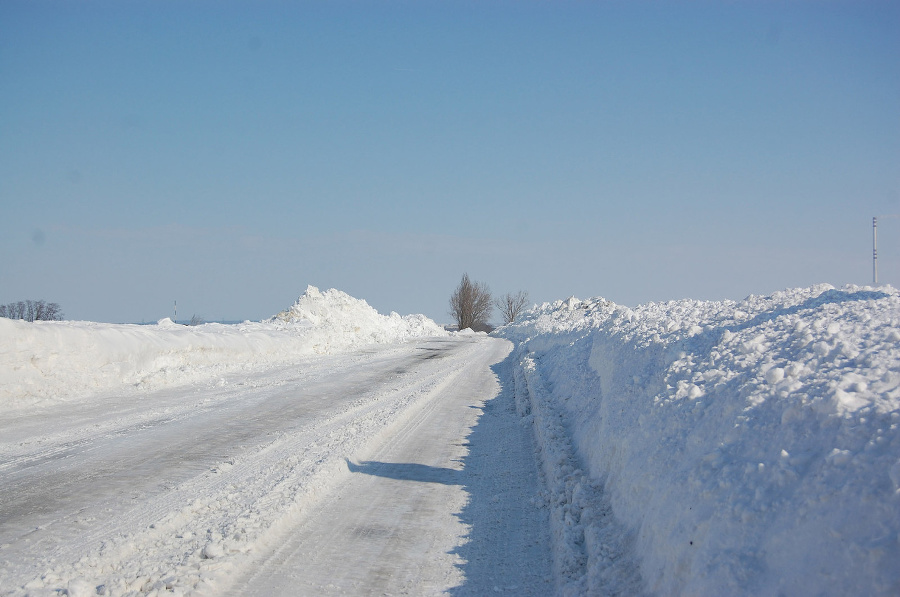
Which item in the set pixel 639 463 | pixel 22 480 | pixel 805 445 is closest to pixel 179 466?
pixel 22 480

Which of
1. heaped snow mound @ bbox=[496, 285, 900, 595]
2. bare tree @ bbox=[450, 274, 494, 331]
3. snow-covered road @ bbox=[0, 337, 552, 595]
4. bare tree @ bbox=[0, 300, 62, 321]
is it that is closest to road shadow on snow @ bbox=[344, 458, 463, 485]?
snow-covered road @ bbox=[0, 337, 552, 595]

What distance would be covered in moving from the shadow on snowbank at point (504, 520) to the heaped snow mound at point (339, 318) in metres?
21.3

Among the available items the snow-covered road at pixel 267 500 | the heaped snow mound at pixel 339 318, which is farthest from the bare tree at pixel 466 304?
the snow-covered road at pixel 267 500

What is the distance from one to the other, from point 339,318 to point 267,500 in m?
32.0

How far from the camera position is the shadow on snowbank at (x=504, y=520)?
5113 millimetres

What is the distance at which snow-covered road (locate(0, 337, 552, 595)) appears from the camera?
198 inches

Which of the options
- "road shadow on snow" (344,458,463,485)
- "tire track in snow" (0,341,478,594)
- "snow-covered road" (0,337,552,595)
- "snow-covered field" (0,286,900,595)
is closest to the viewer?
"snow-covered field" (0,286,900,595)

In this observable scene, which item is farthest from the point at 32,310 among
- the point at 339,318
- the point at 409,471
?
the point at 409,471

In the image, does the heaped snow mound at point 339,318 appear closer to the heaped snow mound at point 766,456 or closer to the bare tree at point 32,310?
the bare tree at point 32,310

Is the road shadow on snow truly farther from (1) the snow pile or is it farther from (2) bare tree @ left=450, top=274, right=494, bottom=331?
(2) bare tree @ left=450, top=274, right=494, bottom=331

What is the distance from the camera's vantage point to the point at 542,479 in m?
7.89

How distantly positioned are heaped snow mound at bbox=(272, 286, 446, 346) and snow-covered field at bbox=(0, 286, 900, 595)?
2022cm

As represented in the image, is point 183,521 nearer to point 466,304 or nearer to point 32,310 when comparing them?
point 32,310

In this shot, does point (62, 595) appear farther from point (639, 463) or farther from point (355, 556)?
point (639, 463)
